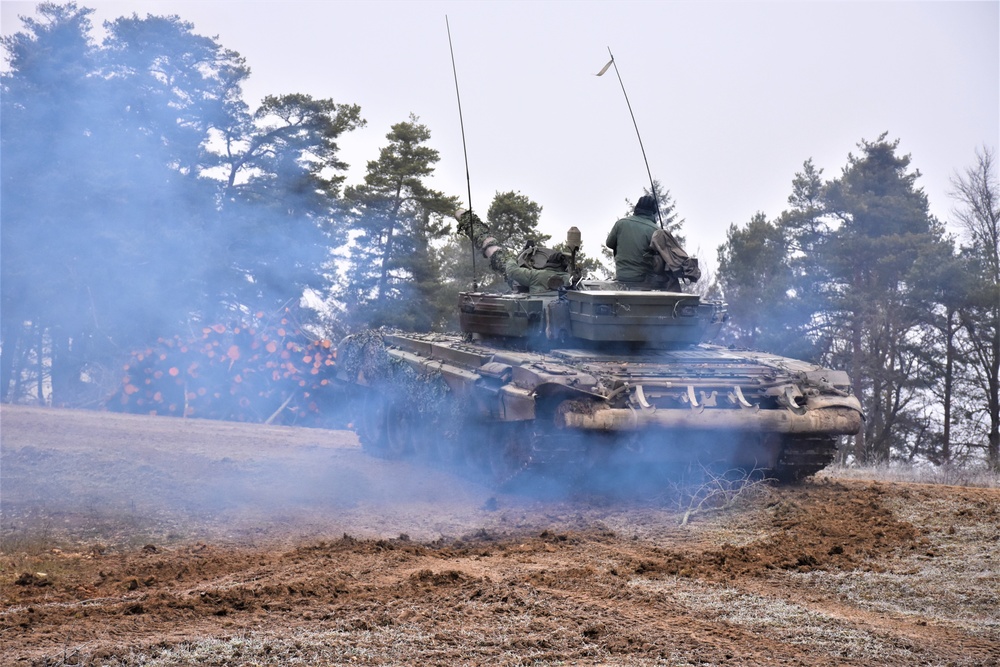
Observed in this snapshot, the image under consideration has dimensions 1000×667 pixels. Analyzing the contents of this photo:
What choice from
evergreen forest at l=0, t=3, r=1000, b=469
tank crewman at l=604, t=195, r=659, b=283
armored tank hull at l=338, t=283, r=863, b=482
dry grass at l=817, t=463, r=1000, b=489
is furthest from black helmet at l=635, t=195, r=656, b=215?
evergreen forest at l=0, t=3, r=1000, b=469

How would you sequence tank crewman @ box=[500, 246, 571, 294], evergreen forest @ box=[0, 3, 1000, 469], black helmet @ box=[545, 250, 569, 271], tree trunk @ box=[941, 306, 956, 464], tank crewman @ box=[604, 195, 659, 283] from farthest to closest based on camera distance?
tree trunk @ box=[941, 306, 956, 464]
evergreen forest @ box=[0, 3, 1000, 469]
black helmet @ box=[545, 250, 569, 271]
tank crewman @ box=[500, 246, 571, 294]
tank crewman @ box=[604, 195, 659, 283]

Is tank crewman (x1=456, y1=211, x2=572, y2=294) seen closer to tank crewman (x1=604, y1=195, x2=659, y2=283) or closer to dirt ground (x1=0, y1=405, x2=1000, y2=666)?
tank crewman (x1=604, y1=195, x2=659, y2=283)

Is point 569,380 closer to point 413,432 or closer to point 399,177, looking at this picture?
point 413,432

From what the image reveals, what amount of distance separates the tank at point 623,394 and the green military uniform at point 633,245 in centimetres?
24

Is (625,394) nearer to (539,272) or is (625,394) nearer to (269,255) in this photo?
(539,272)

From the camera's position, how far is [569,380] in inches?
374

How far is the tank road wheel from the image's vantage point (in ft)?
33.0

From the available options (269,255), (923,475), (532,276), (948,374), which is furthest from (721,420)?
(948,374)

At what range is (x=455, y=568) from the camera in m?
7.16

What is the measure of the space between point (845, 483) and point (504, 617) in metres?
6.13

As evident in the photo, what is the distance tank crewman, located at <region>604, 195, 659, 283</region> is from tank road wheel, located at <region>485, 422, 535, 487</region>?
7.22 ft

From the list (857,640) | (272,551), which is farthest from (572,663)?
(272,551)

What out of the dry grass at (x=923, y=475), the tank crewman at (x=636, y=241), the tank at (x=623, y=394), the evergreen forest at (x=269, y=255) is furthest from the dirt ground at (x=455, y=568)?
the evergreen forest at (x=269, y=255)

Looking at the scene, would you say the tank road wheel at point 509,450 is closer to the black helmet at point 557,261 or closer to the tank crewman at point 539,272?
the tank crewman at point 539,272
